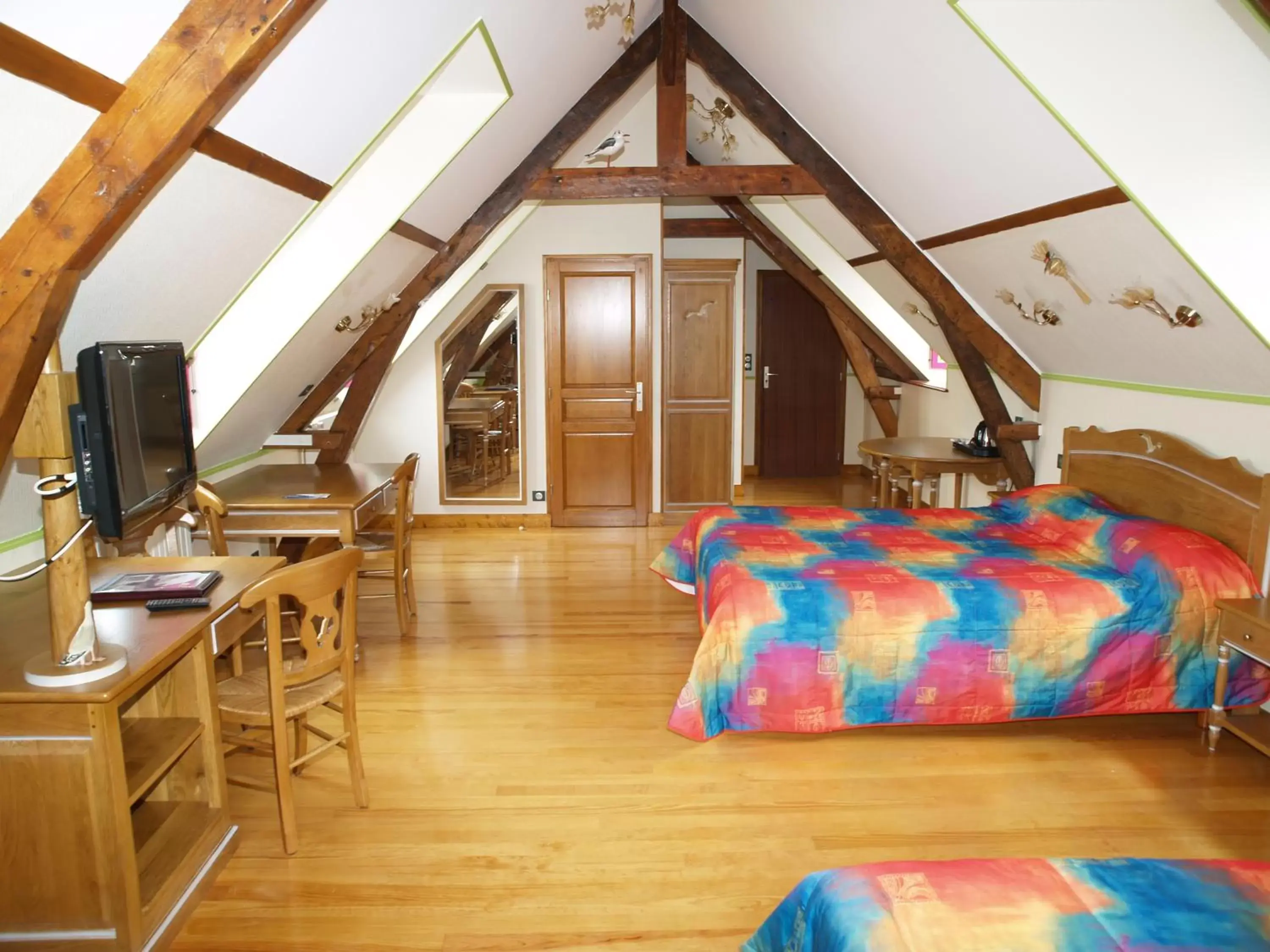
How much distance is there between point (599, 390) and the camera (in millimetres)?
6699

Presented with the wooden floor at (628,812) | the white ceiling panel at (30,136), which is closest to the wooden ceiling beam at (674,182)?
the wooden floor at (628,812)

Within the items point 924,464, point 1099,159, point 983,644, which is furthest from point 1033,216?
point 924,464

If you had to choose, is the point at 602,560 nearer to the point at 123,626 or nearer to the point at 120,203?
the point at 123,626

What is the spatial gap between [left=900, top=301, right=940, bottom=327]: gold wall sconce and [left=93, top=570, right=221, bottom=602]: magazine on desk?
4.20 m

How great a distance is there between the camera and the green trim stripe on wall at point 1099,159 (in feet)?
9.61

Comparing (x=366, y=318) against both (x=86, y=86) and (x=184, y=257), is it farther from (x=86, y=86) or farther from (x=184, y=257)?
(x=86, y=86)

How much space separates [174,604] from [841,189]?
148 inches

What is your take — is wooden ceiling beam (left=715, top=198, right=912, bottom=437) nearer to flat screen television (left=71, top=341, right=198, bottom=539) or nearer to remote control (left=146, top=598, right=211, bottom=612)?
flat screen television (left=71, top=341, right=198, bottom=539)

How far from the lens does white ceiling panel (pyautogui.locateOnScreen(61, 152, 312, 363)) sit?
8.23 feet

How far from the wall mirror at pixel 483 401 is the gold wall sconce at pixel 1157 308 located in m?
4.16

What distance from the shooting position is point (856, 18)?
11.4ft

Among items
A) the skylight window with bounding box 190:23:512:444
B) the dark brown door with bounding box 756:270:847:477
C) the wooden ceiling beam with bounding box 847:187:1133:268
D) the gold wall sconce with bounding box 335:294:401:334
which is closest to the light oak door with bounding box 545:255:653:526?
the gold wall sconce with bounding box 335:294:401:334

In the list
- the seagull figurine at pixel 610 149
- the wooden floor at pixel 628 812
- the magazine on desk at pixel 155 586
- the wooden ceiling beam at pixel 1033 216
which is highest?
the seagull figurine at pixel 610 149

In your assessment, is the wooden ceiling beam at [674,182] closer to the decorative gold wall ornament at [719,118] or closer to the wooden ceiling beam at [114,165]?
the decorative gold wall ornament at [719,118]
